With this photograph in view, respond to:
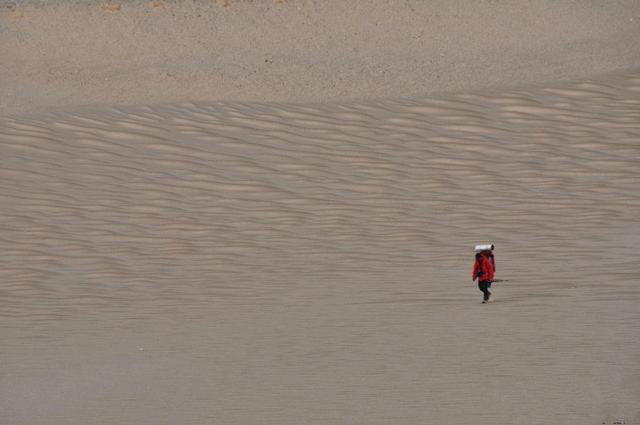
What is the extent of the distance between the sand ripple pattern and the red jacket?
0.80 metres

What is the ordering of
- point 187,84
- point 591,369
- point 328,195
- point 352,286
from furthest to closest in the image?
point 187,84
point 328,195
point 352,286
point 591,369

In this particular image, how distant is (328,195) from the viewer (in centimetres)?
1348

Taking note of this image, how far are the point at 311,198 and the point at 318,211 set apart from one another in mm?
515

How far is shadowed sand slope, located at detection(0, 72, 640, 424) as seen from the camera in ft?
24.0

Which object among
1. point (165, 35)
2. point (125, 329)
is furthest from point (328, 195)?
point (165, 35)

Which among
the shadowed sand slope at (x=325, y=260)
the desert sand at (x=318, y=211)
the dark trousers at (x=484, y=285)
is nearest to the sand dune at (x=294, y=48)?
the desert sand at (x=318, y=211)

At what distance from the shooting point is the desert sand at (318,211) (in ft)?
24.6

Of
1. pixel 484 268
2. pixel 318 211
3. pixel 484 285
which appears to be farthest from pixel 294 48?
pixel 484 268

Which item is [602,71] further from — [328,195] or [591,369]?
[591,369]

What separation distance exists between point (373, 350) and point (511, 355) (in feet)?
2.86

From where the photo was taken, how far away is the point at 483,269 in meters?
8.66

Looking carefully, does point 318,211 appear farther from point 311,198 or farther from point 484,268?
point 484,268

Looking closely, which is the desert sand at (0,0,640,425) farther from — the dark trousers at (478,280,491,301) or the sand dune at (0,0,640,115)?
the dark trousers at (478,280,491,301)

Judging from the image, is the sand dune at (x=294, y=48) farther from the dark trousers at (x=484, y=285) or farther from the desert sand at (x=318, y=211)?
the dark trousers at (x=484, y=285)
